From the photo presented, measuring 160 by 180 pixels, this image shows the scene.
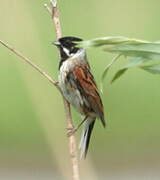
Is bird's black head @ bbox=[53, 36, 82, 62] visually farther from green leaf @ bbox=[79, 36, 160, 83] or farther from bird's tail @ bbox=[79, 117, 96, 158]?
green leaf @ bbox=[79, 36, 160, 83]

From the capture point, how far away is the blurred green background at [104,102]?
748cm

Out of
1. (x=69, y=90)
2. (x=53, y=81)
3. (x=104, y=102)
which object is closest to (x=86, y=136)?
(x=69, y=90)

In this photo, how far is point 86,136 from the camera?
4520 mm

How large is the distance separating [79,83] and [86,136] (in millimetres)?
242

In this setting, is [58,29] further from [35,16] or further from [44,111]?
[35,16]

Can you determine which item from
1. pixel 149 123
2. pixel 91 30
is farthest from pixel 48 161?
pixel 91 30

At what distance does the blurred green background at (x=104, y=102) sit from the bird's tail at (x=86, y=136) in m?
1.74

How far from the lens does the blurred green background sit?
7.48 meters

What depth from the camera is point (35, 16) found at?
9.77 m

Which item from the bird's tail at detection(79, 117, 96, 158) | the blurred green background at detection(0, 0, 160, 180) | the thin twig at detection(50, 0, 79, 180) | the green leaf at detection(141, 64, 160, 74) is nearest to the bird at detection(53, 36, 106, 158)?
the bird's tail at detection(79, 117, 96, 158)

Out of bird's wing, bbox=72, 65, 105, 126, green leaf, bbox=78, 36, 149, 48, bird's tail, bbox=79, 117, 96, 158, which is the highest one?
green leaf, bbox=78, 36, 149, 48

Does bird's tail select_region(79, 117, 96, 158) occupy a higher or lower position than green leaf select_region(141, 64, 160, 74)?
lower

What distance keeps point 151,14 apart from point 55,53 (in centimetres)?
120

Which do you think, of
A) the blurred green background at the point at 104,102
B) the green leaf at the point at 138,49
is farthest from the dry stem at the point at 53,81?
the blurred green background at the point at 104,102
